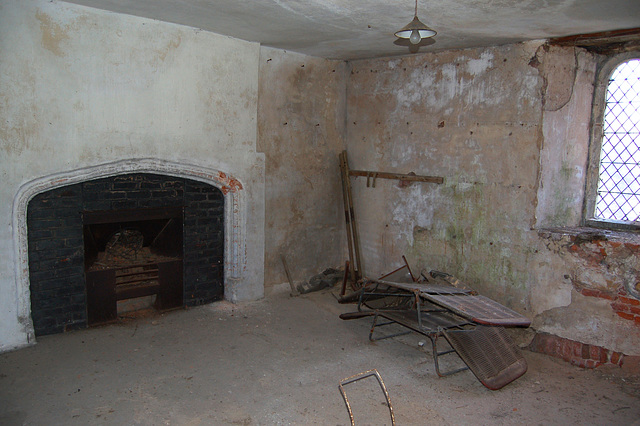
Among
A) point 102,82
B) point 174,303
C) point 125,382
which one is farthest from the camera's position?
point 174,303

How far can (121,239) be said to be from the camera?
5418mm

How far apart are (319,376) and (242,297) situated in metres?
2.06

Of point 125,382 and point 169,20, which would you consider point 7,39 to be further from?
point 125,382

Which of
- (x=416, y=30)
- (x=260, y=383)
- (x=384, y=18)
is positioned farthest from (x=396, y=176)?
(x=260, y=383)

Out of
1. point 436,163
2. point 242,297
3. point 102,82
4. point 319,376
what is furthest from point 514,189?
point 102,82

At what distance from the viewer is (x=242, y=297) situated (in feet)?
19.2

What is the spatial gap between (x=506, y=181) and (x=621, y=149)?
45.4 inches

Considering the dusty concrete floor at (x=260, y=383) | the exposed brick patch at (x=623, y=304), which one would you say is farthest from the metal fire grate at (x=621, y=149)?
the dusty concrete floor at (x=260, y=383)

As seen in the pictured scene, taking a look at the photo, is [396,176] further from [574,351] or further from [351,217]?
[574,351]

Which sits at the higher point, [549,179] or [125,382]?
[549,179]

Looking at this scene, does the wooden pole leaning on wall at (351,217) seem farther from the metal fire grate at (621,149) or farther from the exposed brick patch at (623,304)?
the exposed brick patch at (623,304)

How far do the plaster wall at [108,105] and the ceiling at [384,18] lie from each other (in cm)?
26

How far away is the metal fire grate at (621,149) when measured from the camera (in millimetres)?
4602

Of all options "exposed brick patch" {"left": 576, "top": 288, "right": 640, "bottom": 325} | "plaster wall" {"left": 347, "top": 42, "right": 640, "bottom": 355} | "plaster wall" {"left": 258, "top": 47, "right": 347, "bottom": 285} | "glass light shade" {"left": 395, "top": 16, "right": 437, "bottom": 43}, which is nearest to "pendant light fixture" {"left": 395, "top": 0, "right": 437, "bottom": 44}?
"glass light shade" {"left": 395, "top": 16, "right": 437, "bottom": 43}
